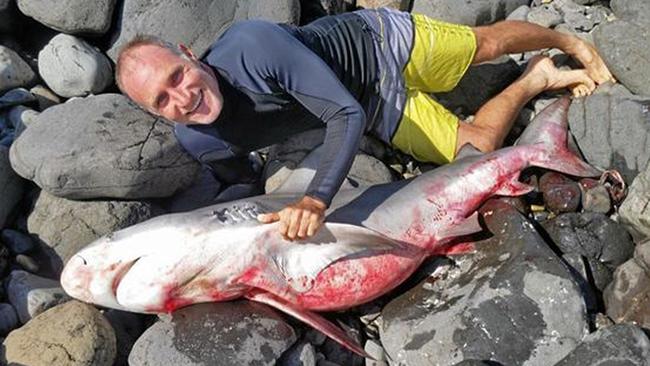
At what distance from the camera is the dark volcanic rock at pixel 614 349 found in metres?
→ 3.77

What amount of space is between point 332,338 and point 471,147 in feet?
5.07

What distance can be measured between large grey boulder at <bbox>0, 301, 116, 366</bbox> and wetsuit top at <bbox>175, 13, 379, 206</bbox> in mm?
1220

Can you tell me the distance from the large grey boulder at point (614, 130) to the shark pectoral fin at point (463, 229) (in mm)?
1025

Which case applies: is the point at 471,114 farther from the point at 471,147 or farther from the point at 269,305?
the point at 269,305

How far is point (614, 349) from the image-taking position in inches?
150

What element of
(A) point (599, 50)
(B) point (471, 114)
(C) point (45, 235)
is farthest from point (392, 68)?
(C) point (45, 235)

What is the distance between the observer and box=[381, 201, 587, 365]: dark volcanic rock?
13.8 ft

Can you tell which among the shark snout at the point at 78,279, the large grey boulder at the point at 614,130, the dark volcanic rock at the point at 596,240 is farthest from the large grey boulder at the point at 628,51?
the shark snout at the point at 78,279

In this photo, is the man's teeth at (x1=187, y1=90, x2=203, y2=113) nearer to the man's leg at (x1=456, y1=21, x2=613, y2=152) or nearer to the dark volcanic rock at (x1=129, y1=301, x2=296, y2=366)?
the dark volcanic rock at (x1=129, y1=301, x2=296, y2=366)

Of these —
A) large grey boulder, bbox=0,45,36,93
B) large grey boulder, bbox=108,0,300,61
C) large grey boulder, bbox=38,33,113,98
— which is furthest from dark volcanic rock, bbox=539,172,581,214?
large grey boulder, bbox=0,45,36,93

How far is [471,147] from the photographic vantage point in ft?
17.4

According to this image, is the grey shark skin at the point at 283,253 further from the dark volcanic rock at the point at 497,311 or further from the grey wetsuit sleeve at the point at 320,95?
the grey wetsuit sleeve at the point at 320,95

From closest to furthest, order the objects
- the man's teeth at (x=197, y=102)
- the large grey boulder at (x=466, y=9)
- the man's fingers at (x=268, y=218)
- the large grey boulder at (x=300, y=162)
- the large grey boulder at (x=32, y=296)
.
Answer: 1. the man's fingers at (x=268, y=218)
2. the man's teeth at (x=197, y=102)
3. the large grey boulder at (x=32, y=296)
4. the large grey boulder at (x=300, y=162)
5. the large grey boulder at (x=466, y=9)

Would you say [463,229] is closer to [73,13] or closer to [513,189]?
[513,189]
